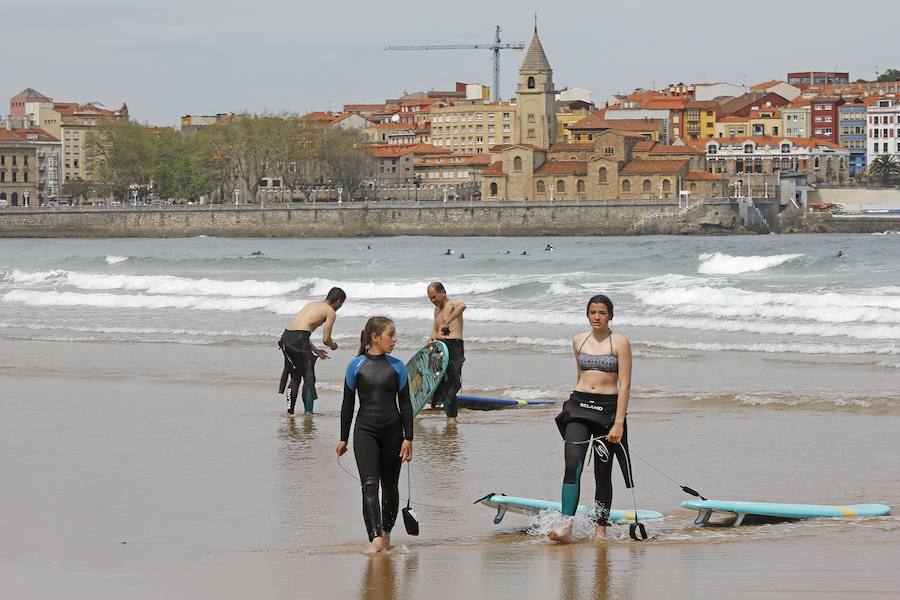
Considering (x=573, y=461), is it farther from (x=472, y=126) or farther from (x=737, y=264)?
(x=472, y=126)

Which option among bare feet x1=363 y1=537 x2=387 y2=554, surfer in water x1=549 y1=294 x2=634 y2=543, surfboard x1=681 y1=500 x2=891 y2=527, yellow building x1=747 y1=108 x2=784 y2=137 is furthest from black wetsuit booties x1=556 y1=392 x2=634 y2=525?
yellow building x1=747 y1=108 x2=784 y2=137

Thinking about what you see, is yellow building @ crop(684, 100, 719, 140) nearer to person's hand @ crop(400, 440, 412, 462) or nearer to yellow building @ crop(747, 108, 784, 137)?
yellow building @ crop(747, 108, 784, 137)

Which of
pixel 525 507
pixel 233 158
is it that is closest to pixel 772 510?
pixel 525 507

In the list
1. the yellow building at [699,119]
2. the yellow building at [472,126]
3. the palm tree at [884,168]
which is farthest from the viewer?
the yellow building at [472,126]

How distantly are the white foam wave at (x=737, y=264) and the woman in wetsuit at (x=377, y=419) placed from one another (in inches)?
1486

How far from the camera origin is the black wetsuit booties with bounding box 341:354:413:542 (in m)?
7.01

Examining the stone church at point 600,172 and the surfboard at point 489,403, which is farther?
the stone church at point 600,172

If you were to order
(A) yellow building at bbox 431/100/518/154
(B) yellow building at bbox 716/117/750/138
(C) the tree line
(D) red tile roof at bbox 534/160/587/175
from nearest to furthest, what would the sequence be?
(D) red tile roof at bbox 534/160/587/175 < (C) the tree line < (B) yellow building at bbox 716/117/750/138 < (A) yellow building at bbox 431/100/518/154

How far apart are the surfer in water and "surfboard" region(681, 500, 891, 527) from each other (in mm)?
468

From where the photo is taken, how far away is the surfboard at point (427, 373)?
36.8 feet

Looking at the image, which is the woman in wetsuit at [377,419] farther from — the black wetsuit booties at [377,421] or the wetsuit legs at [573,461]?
the wetsuit legs at [573,461]

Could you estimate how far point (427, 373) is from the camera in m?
11.3

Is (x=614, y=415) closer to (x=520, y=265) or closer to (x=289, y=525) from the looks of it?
(x=289, y=525)

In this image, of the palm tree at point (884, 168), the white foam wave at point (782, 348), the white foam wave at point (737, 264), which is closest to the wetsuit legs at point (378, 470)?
the white foam wave at point (782, 348)
